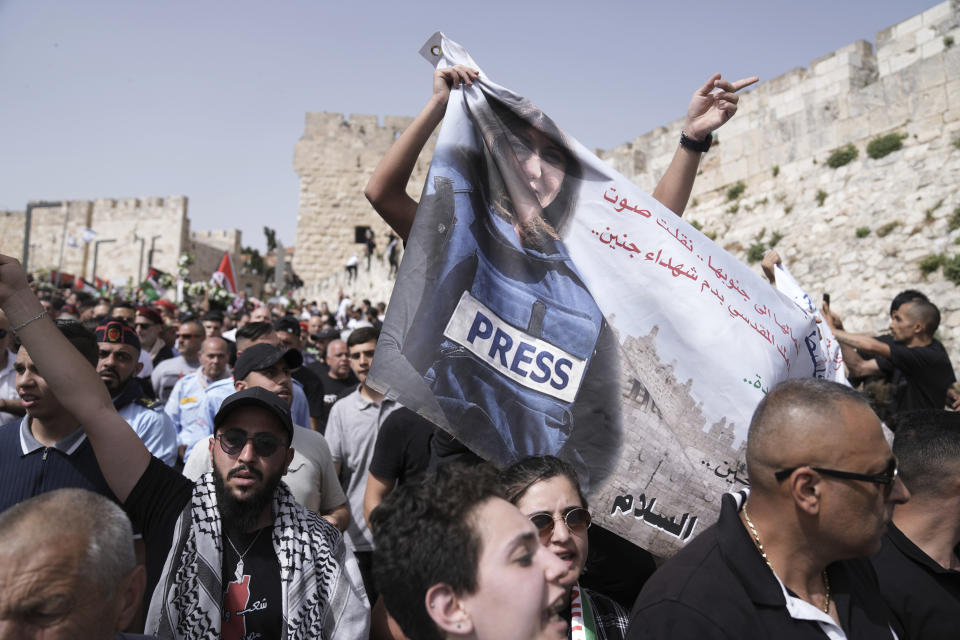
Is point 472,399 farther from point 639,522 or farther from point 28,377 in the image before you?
point 28,377

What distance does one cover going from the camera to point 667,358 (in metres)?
2.95

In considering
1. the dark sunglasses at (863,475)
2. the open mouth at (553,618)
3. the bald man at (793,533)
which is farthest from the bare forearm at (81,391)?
the dark sunglasses at (863,475)

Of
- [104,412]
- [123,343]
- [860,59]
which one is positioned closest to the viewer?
[104,412]

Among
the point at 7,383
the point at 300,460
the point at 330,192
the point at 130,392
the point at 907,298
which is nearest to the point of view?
the point at 300,460

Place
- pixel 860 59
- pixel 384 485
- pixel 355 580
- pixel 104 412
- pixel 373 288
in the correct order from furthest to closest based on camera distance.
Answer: pixel 373 288 → pixel 860 59 → pixel 384 485 → pixel 355 580 → pixel 104 412

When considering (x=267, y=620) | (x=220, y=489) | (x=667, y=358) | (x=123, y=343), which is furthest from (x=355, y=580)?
(x=123, y=343)

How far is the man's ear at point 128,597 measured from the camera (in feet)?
5.83

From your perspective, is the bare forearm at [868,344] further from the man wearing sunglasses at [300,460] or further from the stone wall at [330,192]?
the stone wall at [330,192]

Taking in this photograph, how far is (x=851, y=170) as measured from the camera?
11.1 meters

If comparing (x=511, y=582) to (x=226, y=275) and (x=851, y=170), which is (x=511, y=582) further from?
(x=226, y=275)

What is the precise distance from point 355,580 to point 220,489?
589mm

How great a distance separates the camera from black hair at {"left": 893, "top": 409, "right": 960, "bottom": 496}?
2.60 metres

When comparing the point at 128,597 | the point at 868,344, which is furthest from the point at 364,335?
the point at 128,597

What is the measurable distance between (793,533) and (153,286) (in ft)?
64.9
